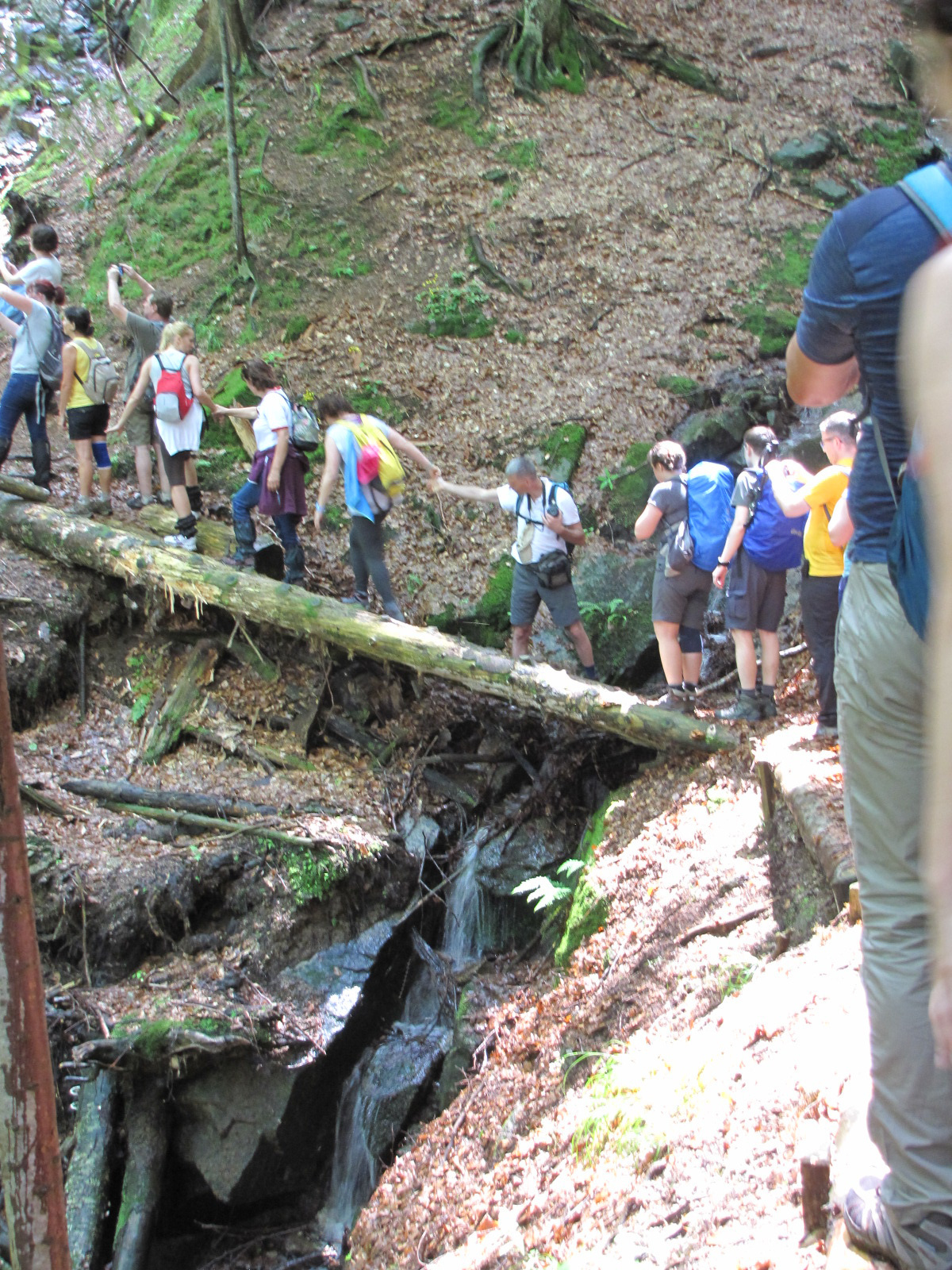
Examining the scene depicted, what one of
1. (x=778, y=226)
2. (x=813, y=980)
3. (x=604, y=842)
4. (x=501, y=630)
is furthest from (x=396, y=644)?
(x=778, y=226)

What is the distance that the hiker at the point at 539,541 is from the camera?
26.2 feet

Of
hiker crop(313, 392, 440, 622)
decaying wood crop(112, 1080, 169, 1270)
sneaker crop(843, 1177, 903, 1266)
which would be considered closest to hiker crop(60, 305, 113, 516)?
hiker crop(313, 392, 440, 622)

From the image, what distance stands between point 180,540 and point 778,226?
33.1 feet

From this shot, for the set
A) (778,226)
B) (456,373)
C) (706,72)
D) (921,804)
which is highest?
(706,72)

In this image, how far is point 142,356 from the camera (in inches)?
394

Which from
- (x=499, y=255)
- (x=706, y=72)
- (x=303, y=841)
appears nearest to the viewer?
(x=303, y=841)

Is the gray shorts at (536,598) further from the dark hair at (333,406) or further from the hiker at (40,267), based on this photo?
the hiker at (40,267)

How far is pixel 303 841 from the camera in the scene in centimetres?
801

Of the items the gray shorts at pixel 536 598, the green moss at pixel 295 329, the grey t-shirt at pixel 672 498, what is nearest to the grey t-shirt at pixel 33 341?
the green moss at pixel 295 329

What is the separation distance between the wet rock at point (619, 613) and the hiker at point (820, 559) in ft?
10.4

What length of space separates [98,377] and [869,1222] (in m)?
9.09

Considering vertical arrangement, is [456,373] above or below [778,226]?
below

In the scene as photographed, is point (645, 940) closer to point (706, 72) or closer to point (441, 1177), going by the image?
point (441, 1177)

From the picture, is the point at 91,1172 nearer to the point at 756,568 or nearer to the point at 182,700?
the point at 182,700
